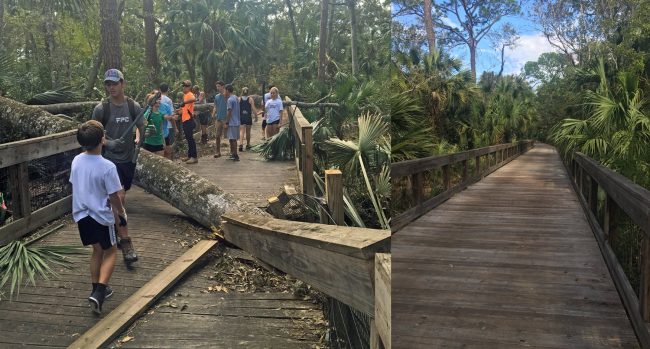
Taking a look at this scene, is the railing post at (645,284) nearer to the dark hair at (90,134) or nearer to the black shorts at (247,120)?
the dark hair at (90,134)

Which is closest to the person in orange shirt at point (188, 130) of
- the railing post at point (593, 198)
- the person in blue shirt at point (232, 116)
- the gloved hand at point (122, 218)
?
the person in blue shirt at point (232, 116)

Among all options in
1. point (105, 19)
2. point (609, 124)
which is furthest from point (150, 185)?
point (609, 124)

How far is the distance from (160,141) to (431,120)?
1.44m

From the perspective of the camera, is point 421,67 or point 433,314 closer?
point 421,67

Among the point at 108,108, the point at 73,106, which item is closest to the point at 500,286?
the point at 108,108

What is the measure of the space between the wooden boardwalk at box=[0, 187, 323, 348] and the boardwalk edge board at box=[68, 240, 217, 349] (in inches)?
1.1

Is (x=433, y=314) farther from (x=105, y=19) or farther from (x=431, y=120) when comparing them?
(x=105, y=19)

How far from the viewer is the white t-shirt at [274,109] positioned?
259 cm

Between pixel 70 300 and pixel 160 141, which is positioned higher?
pixel 160 141

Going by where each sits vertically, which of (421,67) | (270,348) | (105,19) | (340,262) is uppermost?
(105,19)

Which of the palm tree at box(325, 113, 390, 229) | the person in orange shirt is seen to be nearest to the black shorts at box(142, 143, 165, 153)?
the person in orange shirt

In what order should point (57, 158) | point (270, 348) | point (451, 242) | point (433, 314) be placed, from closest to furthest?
point (270, 348), point (57, 158), point (433, 314), point (451, 242)

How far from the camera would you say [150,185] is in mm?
2703

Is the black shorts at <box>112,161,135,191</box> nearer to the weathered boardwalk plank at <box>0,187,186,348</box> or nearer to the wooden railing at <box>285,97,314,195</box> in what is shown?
the weathered boardwalk plank at <box>0,187,186,348</box>
